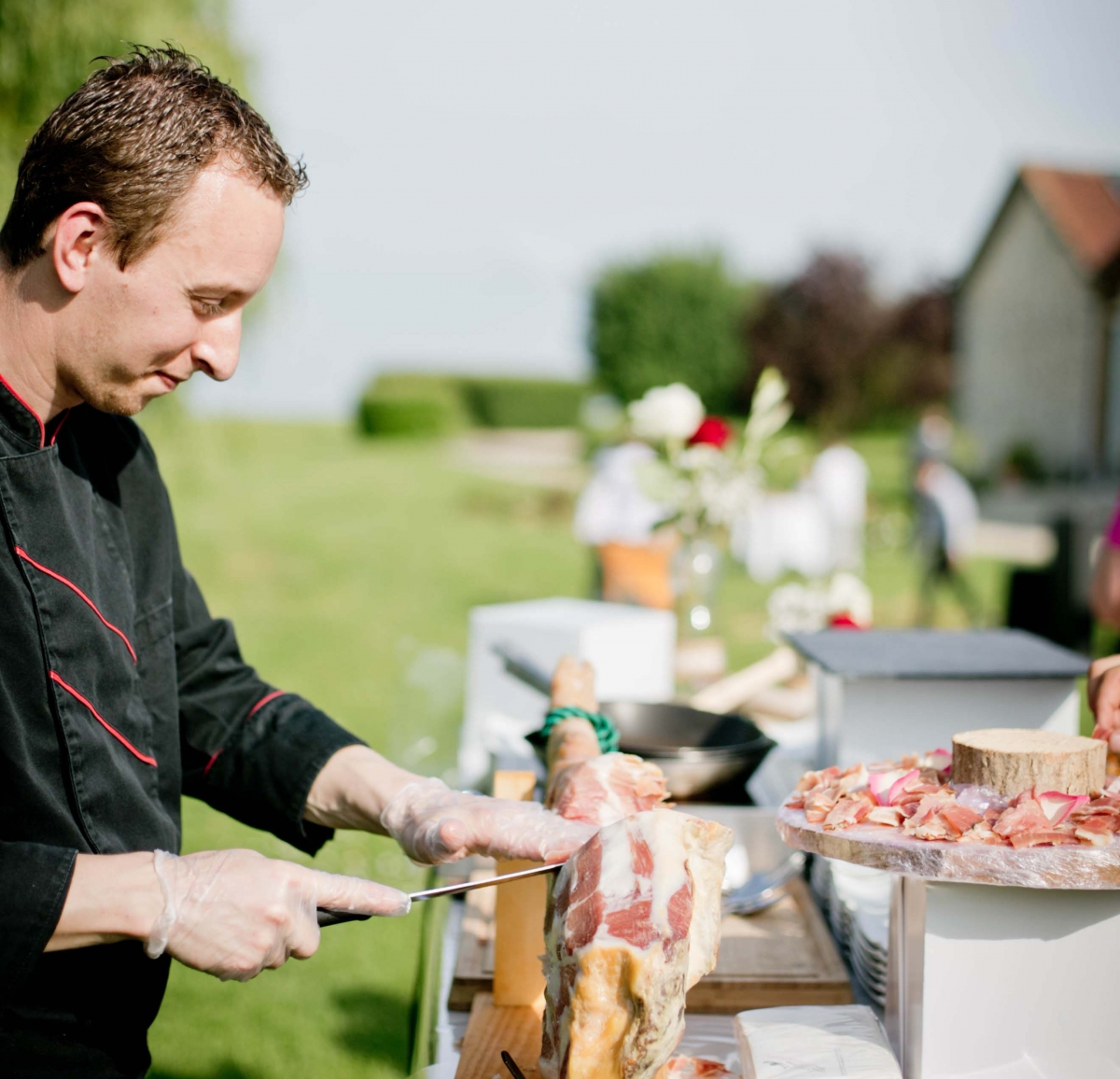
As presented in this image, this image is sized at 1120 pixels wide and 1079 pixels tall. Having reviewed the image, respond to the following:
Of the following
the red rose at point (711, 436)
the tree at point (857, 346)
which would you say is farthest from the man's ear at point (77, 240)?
the tree at point (857, 346)

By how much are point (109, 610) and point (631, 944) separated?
0.93 meters

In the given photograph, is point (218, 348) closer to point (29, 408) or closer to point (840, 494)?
point (29, 408)

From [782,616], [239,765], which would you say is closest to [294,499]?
[782,616]

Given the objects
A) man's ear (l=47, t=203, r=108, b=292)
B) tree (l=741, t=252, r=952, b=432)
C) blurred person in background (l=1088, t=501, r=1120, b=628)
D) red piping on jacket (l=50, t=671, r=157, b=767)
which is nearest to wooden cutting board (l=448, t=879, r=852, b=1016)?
red piping on jacket (l=50, t=671, r=157, b=767)

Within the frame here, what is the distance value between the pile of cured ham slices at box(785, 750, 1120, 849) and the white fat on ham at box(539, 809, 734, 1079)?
17 centimetres

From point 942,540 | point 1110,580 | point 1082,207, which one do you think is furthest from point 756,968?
point 1082,207

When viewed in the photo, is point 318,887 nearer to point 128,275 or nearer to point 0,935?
point 0,935

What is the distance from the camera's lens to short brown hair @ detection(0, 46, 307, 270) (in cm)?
133

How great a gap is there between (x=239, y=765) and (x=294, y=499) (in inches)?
813

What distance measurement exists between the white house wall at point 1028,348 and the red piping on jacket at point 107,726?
24.2 m

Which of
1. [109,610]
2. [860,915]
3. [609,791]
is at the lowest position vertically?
[860,915]

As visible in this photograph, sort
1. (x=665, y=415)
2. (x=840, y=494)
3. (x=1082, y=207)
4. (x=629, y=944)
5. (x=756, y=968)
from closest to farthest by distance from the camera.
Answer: (x=629, y=944) → (x=756, y=968) → (x=665, y=415) → (x=840, y=494) → (x=1082, y=207)

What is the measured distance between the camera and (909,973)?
1332 mm

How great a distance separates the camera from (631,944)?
1.16 meters
